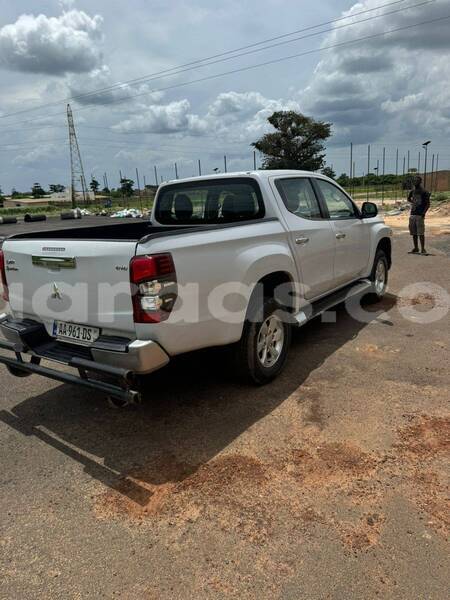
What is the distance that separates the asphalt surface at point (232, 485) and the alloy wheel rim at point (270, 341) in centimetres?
25

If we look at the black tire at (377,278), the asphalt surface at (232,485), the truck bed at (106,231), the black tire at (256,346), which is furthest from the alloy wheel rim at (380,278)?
the truck bed at (106,231)

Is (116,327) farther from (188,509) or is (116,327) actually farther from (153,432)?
(188,509)

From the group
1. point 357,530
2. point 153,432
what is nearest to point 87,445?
point 153,432

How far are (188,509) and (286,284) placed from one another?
7.63 ft

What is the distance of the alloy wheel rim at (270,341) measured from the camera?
13.5ft

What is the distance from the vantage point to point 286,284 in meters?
4.41

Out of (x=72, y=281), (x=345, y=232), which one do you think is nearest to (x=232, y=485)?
(x=72, y=281)

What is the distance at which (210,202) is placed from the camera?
4.85 metres

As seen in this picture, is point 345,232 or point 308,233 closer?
point 308,233

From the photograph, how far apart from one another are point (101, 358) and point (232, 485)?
118 centimetres

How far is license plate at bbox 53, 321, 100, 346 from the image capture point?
11.0ft

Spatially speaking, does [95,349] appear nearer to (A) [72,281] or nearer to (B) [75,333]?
(B) [75,333]

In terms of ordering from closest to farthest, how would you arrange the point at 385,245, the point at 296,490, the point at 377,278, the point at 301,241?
the point at 296,490 → the point at 301,241 → the point at 377,278 → the point at 385,245

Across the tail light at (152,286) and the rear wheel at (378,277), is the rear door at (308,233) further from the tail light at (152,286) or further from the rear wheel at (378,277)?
the tail light at (152,286)
